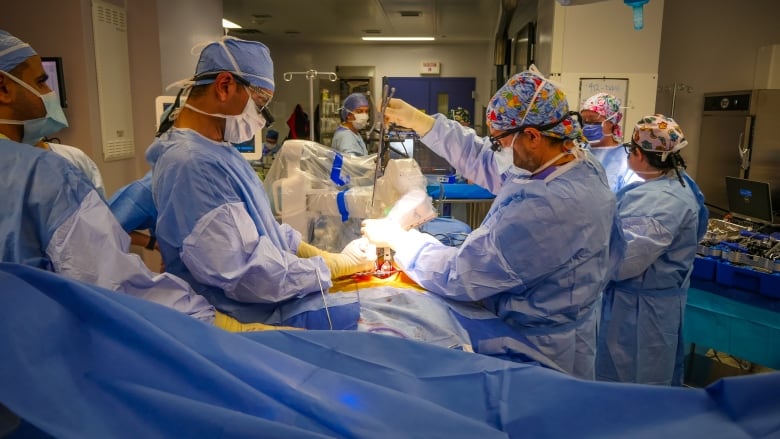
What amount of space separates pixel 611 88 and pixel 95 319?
4.42 meters

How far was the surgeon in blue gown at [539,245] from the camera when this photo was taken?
5.92 feet

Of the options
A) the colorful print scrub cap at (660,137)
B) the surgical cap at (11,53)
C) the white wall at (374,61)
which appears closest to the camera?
the surgical cap at (11,53)

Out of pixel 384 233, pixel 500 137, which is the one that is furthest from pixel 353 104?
pixel 500 137

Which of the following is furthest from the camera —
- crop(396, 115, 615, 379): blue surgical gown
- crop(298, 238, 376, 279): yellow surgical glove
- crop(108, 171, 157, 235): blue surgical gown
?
crop(108, 171, 157, 235): blue surgical gown

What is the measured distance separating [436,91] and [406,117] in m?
8.90

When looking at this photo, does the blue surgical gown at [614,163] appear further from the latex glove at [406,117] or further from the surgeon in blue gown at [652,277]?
the latex glove at [406,117]

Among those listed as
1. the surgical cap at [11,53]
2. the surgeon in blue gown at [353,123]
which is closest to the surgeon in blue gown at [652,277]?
the surgical cap at [11,53]

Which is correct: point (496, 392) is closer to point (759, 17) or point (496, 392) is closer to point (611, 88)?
point (611, 88)

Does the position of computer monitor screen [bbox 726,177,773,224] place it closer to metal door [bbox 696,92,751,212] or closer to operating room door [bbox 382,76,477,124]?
metal door [bbox 696,92,751,212]

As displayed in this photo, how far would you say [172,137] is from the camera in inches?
73.5

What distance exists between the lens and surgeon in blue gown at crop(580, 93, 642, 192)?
12.7 ft

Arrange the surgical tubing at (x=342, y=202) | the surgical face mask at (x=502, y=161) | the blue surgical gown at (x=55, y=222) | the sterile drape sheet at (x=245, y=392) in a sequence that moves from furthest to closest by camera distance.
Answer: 1. the surgical face mask at (x=502, y=161)
2. the surgical tubing at (x=342, y=202)
3. the blue surgical gown at (x=55, y=222)
4. the sterile drape sheet at (x=245, y=392)

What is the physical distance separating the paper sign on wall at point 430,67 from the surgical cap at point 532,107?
9394 millimetres

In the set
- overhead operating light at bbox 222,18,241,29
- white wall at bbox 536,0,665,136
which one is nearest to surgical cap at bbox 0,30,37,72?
white wall at bbox 536,0,665,136
